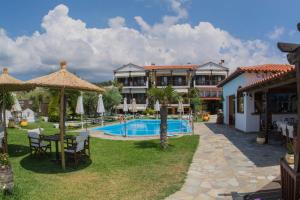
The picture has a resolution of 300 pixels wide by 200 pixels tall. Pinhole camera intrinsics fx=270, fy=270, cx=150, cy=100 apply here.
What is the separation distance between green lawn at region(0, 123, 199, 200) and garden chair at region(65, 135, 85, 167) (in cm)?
42

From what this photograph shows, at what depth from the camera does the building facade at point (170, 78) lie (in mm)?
45906

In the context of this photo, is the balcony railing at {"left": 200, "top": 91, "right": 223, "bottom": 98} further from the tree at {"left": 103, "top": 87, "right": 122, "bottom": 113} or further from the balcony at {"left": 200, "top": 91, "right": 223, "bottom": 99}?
the tree at {"left": 103, "top": 87, "right": 122, "bottom": 113}

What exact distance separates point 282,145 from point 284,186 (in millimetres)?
7971

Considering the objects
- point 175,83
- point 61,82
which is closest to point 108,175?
point 61,82

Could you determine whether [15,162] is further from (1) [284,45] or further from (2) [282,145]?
(2) [282,145]

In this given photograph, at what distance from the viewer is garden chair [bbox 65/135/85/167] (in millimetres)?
8766

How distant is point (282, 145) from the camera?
11742 millimetres

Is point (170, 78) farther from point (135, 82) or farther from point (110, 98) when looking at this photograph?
point (110, 98)

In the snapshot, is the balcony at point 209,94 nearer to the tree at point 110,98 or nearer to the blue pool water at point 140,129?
the tree at point 110,98

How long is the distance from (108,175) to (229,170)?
3571mm

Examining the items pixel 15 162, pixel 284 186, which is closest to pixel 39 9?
pixel 15 162

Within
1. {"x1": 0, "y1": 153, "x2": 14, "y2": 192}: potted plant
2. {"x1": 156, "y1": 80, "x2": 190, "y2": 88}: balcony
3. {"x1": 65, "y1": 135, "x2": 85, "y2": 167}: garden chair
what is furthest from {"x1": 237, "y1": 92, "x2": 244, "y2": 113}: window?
{"x1": 156, "y1": 80, "x2": 190, "y2": 88}: balcony

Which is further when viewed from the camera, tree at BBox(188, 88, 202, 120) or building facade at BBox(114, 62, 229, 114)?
building facade at BBox(114, 62, 229, 114)

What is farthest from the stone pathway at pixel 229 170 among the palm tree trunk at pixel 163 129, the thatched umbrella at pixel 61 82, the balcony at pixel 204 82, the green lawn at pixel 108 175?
the balcony at pixel 204 82
